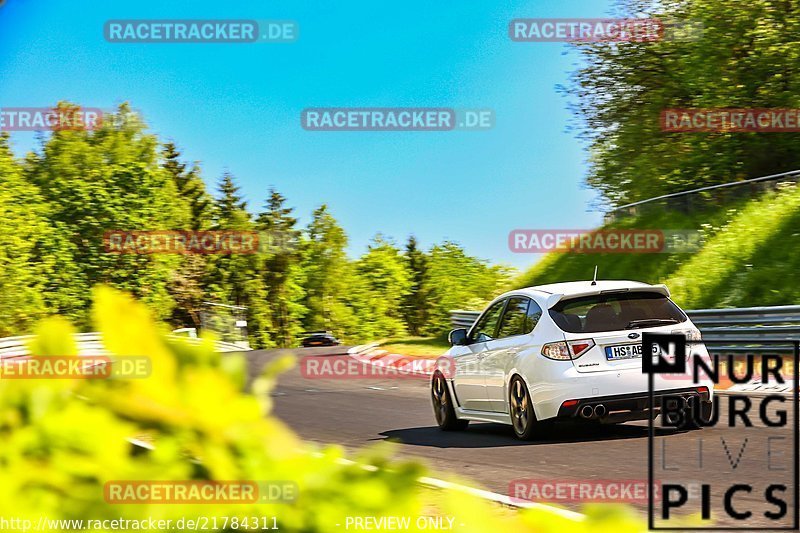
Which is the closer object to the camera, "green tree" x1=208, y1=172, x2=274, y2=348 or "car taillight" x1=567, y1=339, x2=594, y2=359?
"car taillight" x1=567, y1=339, x2=594, y2=359

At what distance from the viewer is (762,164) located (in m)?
29.7

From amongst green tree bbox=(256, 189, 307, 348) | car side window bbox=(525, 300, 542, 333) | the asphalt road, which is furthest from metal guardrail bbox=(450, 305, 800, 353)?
green tree bbox=(256, 189, 307, 348)

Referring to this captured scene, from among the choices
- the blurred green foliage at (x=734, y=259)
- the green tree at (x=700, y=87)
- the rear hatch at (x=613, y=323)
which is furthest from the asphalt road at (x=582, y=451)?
the green tree at (x=700, y=87)

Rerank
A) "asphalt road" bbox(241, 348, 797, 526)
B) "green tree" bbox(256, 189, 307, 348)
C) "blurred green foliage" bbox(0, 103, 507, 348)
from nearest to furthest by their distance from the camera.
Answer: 1. "asphalt road" bbox(241, 348, 797, 526)
2. "blurred green foliage" bbox(0, 103, 507, 348)
3. "green tree" bbox(256, 189, 307, 348)

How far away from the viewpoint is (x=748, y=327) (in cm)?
1623

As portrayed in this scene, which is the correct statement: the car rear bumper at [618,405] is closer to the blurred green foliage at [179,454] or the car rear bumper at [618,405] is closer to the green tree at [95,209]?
the blurred green foliage at [179,454]

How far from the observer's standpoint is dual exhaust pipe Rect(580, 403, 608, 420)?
31.9 ft

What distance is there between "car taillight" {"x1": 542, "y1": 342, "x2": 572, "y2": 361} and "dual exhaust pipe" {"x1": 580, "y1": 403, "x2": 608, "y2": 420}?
1.61ft

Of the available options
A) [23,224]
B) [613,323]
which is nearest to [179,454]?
[613,323]

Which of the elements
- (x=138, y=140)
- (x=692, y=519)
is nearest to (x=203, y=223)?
(x=138, y=140)

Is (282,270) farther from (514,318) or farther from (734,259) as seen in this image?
(514,318)

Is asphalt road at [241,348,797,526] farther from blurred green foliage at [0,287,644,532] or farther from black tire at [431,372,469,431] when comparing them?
blurred green foliage at [0,287,644,532]

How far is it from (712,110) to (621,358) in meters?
22.0

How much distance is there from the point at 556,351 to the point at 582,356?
0.83 feet
